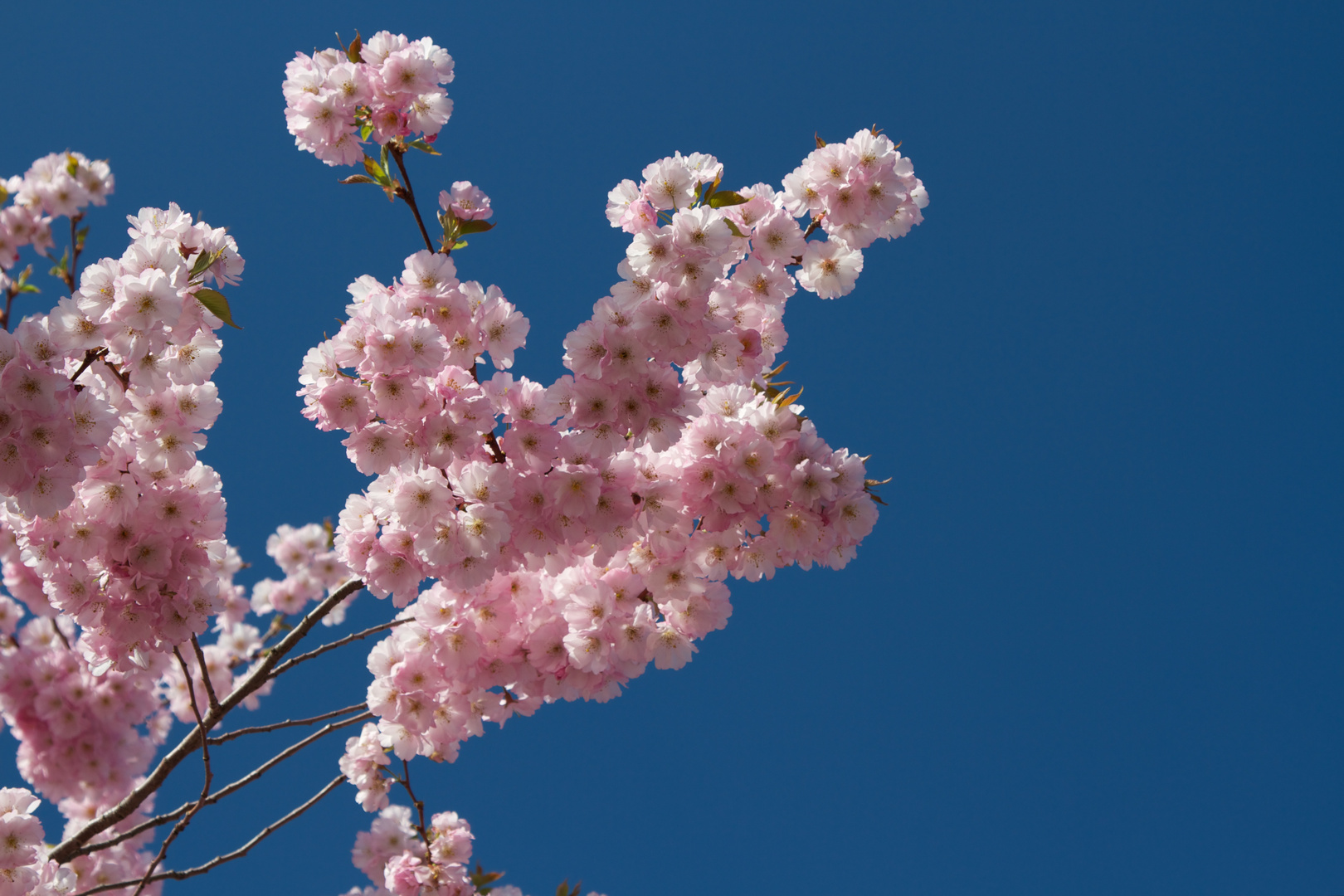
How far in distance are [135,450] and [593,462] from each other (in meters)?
1.70

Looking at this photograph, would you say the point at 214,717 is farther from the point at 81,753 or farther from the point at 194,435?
the point at 81,753

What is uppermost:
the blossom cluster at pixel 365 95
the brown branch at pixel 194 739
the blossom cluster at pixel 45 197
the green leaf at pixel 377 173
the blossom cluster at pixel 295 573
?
the blossom cluster at pixel 45 197

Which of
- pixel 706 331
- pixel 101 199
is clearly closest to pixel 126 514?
pixel 706 331

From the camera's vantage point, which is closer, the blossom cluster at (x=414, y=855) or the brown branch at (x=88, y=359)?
the brown branch at (x=88, y=359)

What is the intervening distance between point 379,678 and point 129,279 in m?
1.88

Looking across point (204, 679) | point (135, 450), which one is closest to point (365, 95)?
point (135, 450)

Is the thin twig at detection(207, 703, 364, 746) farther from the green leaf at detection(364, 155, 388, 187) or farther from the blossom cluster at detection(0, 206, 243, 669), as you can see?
the green leaf at detection(364, 155, 388, 187)

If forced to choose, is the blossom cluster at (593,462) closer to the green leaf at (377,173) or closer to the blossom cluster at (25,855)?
the green leaf at (377,173)

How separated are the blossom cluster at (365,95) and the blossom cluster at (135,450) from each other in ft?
2.17

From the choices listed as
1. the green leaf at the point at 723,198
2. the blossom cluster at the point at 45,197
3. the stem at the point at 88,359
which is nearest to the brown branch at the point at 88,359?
the stem at the point at 88,359

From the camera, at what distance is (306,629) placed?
13.0 ft

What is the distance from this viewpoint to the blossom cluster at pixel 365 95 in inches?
128

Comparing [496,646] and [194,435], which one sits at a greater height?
[194,435]

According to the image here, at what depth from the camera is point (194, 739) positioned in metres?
3.86
